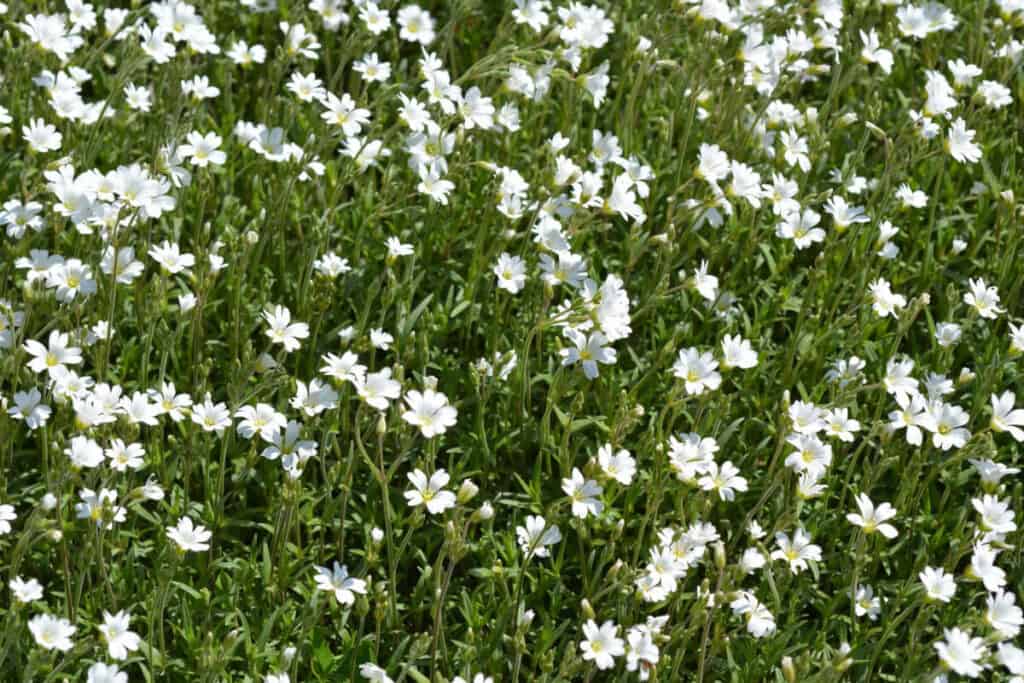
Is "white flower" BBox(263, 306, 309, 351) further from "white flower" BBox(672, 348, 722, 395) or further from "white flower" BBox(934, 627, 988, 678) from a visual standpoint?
"white flower" BBox(934, 627, 988, 678)

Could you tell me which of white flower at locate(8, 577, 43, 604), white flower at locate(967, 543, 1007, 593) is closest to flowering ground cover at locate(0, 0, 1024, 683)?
white flower at locate(967, 543, 1007, 593)

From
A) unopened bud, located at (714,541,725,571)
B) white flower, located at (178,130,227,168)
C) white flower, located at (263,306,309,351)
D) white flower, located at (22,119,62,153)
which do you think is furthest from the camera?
white flower, located at (178,130,227,168)

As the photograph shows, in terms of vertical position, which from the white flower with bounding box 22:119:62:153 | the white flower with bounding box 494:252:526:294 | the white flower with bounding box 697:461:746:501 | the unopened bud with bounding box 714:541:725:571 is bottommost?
the unopened bud with bounding box 714:541:725:571

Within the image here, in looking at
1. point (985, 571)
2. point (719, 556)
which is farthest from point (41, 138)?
point (985, 571)

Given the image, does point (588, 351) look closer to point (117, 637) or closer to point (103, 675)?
point (117, 637)

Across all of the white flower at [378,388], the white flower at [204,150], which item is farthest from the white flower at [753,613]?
the white flower at [204,150]

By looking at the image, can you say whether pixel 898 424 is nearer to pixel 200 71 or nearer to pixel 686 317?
pixel 686 317

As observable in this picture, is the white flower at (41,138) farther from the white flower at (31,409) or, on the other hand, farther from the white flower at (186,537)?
the white flower at (186,537)
